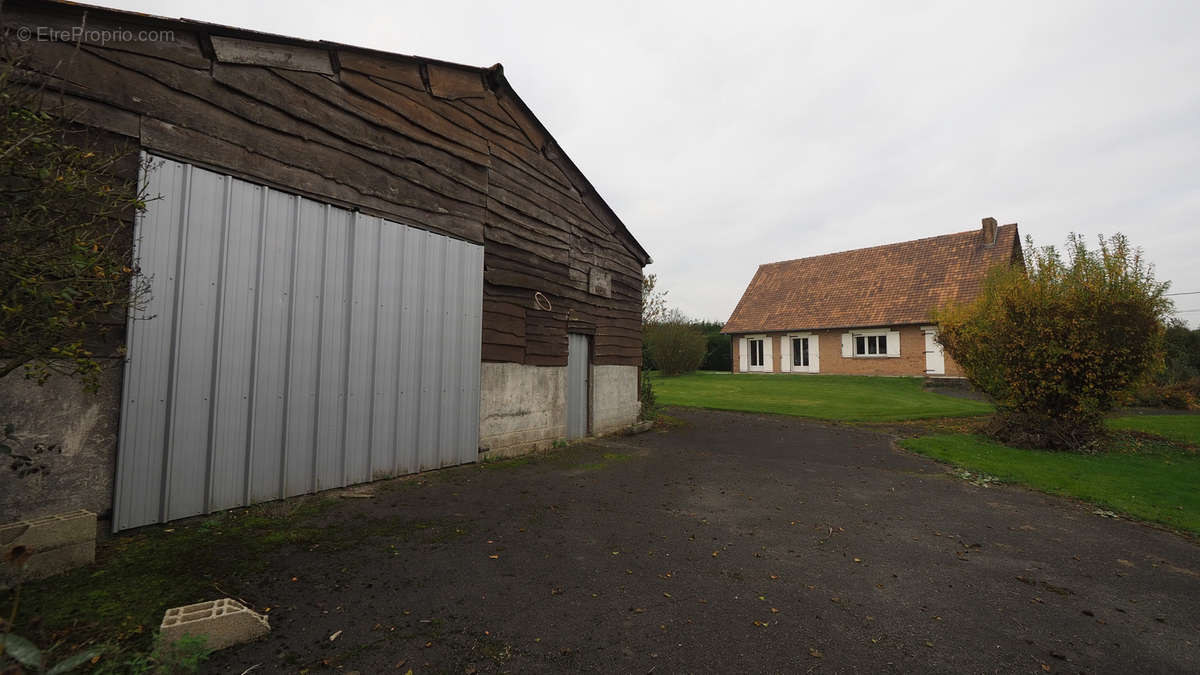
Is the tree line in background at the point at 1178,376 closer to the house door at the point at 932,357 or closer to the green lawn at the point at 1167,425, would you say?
the green lawn at the point at 1167,425

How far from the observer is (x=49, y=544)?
3.46m

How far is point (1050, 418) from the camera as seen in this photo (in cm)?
1042

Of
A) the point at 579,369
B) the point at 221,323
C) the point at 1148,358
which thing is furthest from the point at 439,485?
the point at 1148,358

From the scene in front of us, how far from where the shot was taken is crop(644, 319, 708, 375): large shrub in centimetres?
3095

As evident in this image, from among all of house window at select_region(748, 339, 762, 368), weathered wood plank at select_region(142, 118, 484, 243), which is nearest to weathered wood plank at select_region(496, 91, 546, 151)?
weathered wood plank at select_region(142, 118, 484, 243)

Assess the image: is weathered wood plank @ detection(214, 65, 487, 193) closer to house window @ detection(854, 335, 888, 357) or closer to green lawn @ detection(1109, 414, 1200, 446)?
green lawn @ detection(1109, 414, 1200, 446)

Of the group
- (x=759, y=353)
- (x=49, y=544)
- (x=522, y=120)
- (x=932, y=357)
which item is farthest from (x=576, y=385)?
(x=759, y=353)

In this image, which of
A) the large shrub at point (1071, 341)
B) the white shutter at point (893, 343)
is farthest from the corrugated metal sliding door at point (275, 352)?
the white shutter at point (893, 343)

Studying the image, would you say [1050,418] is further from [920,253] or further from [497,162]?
[920,253]

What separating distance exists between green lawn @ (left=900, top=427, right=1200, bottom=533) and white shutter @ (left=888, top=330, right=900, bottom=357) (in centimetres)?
1445

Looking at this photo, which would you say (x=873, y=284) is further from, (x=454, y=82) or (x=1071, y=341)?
(x=454, y=82)

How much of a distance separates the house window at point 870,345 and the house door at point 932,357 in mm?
1936

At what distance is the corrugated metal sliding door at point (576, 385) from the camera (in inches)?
408

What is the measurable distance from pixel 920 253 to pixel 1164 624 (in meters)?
28.2
